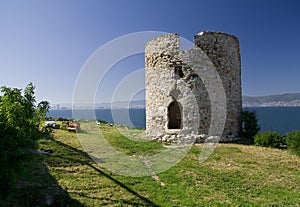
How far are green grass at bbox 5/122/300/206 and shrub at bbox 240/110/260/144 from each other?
358cm

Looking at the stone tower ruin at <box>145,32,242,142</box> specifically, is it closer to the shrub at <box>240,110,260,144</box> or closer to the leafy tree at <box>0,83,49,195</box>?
the shrub at <box>240,110,260,144</box>

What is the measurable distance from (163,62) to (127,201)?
9.26 meters

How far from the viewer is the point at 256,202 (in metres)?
5.79

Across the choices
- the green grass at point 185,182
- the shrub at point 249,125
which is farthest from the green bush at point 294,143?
the shrub at point 249,125

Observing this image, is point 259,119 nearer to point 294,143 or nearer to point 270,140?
point 270,140

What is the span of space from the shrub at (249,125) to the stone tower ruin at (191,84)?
0.39 m

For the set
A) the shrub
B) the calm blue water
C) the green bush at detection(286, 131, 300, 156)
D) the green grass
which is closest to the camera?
the green grass

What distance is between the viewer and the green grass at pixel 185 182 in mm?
5770

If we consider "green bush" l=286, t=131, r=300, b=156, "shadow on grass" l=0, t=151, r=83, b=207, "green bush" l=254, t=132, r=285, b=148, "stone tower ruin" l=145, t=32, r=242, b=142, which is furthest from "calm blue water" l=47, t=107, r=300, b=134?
"green bush" l=286, t=131, r=300, b=156

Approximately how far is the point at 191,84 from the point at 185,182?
22.5 feet

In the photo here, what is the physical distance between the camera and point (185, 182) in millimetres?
7020

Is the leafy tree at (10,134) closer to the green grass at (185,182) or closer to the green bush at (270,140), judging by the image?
the green grass at (185,182)

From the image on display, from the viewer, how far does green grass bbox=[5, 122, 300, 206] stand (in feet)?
18.9

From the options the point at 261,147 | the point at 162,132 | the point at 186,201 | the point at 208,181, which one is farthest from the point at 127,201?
the point at 261,147
